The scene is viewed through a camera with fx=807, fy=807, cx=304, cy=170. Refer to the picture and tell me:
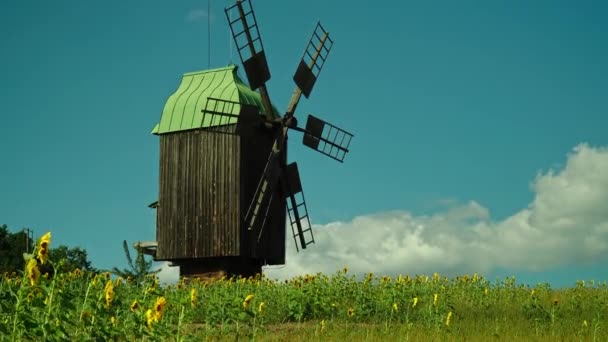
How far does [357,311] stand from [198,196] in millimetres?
10113

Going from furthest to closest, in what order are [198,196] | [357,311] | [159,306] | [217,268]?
1. [217,268]
2. [198,196]
3. [357,311]
4. [159,306]

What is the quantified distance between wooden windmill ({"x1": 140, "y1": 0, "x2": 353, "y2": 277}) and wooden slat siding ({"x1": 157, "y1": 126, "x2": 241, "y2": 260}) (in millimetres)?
26

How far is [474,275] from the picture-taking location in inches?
615

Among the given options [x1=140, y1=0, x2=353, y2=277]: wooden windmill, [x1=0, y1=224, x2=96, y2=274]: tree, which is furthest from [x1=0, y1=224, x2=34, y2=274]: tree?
[x1=140, y1=0, x2=353, y2=277]: wooden windmill

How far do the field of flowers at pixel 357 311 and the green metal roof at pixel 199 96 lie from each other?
6440mm

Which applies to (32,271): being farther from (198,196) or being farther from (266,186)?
(198,196)

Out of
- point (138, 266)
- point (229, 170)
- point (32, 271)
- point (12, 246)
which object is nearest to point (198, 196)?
point (229, 170)

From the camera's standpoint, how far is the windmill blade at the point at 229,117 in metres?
20.9

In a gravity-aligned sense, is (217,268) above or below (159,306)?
above

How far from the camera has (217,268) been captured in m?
21.8

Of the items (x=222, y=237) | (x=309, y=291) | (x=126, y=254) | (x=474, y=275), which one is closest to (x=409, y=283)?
(x=474, y=275)

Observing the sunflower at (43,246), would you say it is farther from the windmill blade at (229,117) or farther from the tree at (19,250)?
the tree at (19,250)

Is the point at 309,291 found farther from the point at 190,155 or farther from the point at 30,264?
the point at 190,155

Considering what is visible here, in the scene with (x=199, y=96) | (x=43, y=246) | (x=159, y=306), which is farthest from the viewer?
(x=199, y=96)
